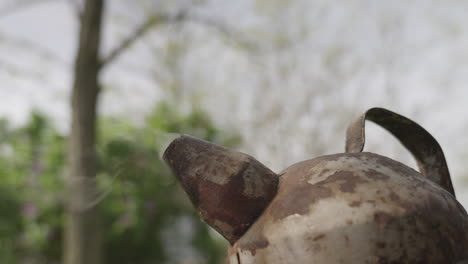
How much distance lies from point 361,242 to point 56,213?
6803mm

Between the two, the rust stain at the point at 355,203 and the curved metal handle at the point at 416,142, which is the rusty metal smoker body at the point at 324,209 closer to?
the rust stain at the point at 355,203

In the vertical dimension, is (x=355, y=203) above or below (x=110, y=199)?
above

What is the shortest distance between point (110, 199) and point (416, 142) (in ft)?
20.2

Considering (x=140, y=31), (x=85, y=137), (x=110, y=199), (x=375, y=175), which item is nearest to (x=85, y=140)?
(x=85, y=137)

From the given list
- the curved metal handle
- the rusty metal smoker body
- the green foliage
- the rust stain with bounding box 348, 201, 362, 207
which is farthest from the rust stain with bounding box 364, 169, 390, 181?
the green foliage

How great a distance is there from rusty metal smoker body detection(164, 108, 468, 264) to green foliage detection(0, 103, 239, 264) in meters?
5.27

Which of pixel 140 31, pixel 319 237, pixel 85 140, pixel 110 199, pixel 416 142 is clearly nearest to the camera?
pixel 319 237

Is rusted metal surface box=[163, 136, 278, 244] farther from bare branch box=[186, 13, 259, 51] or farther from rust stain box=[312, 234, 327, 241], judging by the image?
bare branch box=[186, 13, 259, 51]

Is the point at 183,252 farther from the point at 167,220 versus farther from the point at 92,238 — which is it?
the point at 92,238

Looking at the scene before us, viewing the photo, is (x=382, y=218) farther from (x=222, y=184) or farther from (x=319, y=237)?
(x=222, y=184)

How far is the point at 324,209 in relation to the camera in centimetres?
161

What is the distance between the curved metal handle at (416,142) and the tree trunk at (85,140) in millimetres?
3726

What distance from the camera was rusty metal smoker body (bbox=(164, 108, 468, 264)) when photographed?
1.57 meters

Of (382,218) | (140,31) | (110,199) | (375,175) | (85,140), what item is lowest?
(110,199)
